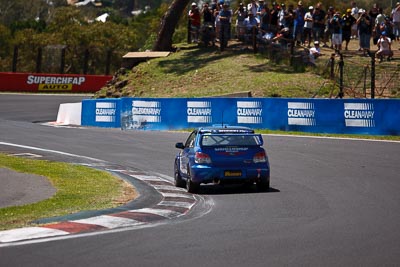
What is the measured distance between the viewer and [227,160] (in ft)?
56.3

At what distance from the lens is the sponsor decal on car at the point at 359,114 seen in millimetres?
28812

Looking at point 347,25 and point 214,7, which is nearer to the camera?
point 347,25

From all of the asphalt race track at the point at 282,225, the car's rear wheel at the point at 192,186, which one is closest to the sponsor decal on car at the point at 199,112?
the asphalt race track at the point at 282,225

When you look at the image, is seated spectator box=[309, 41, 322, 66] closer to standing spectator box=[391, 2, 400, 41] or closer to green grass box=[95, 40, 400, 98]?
green grass box=[95, 40, 400, 98]

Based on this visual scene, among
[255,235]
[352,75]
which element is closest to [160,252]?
[255,235]

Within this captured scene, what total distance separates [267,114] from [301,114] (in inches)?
53.2

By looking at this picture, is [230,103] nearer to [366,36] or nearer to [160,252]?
[366,36]

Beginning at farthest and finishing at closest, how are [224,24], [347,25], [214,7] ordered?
[214,7] < [224,24] < [347,25]

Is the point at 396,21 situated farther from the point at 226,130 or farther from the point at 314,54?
the point at 226,130

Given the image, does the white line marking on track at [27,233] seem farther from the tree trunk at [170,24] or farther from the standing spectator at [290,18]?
the tree trunk at [170,24]

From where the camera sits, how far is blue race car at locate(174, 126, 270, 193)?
1709 centimetres

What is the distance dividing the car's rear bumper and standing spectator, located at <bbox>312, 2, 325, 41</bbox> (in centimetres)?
2100

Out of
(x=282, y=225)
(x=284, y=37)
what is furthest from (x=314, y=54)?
(x=282, y=225)

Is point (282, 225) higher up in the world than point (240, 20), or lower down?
lower down
